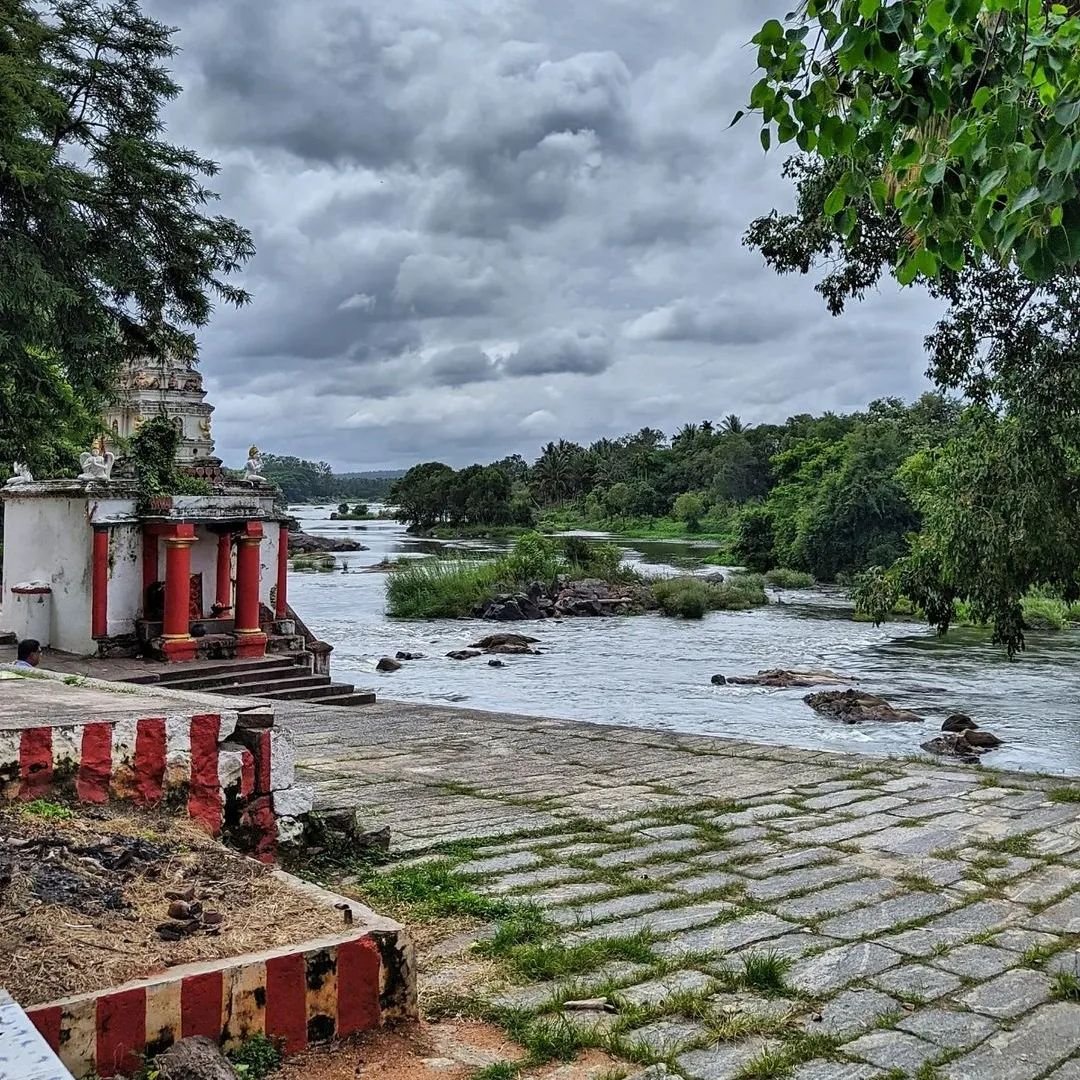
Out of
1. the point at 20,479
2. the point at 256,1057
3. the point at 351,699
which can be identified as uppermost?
the point at 20,479

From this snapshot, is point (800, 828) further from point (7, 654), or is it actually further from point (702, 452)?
point (702, 452)

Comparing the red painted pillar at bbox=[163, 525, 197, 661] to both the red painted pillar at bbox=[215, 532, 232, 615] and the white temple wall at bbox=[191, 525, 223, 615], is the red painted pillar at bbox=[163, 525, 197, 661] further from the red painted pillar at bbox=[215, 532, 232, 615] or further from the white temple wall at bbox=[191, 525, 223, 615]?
the red painted pillar at bbox=[215, 532, 232, 615]

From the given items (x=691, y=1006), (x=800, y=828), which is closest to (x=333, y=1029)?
(x=691, y=1006)

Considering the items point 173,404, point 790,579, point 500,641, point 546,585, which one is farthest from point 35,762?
point 790,579

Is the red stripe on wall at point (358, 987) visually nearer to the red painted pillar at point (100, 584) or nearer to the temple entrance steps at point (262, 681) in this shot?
the temple entrance steps at point (262, 681)

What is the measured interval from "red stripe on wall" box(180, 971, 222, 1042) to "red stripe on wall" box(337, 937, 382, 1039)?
0.35 metres

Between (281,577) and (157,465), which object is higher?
(157,465)

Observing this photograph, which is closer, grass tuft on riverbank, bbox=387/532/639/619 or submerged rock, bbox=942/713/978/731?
submerged rock, bbox=942/713/978/731

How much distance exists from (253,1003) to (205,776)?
139 centimetres

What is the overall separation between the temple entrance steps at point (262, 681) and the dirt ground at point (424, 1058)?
10.2 m

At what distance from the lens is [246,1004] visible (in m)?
2.78

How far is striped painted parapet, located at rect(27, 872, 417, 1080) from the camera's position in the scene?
8.19ft

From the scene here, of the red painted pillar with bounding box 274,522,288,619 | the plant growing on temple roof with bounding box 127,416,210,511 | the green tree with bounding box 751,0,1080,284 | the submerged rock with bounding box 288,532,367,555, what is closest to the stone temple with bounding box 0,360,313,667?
the plant growing on temple roof with bounding box 127,416,210,511

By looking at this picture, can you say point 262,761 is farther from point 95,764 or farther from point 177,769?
point 95,764
